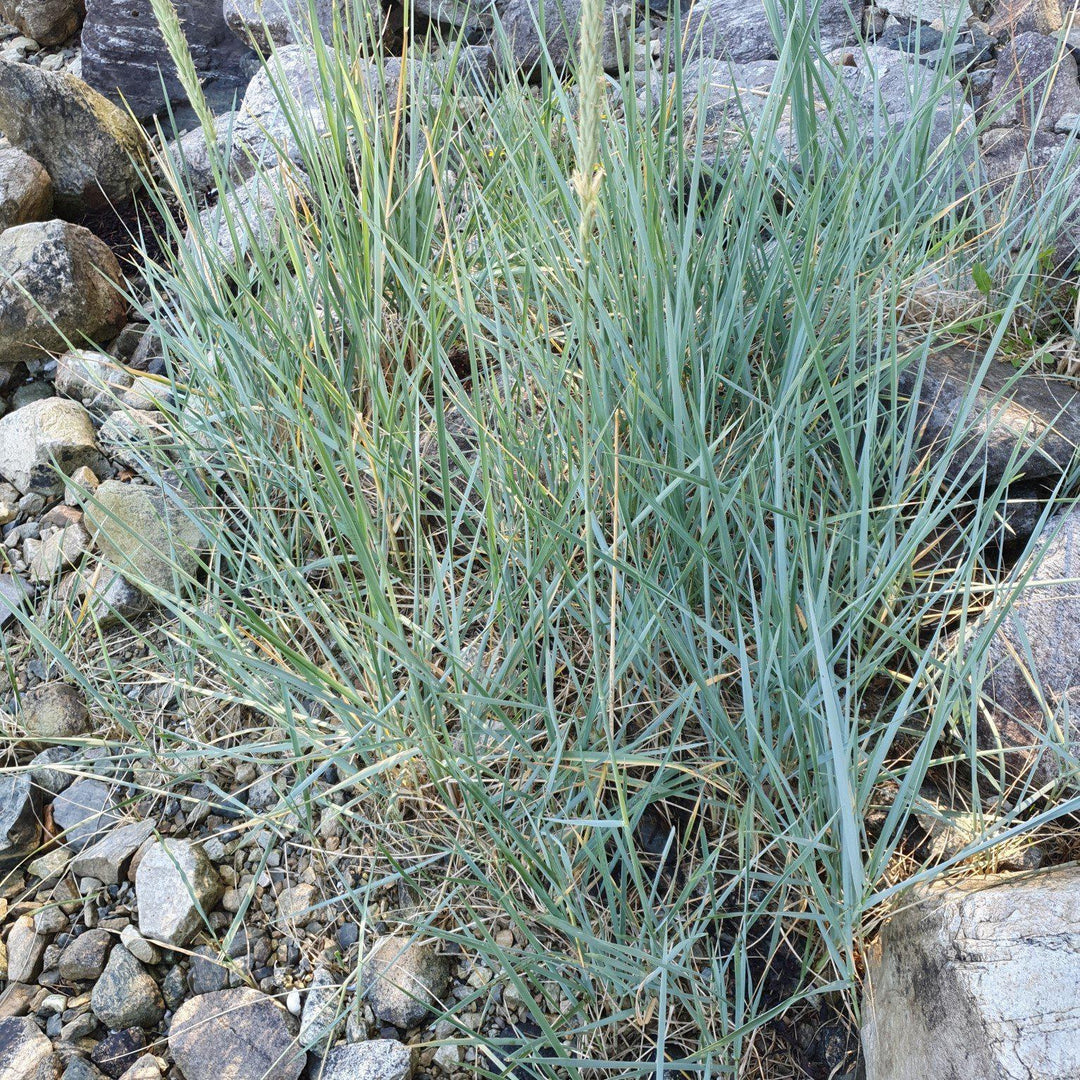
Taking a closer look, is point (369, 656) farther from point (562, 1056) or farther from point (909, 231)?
point (909, 231)

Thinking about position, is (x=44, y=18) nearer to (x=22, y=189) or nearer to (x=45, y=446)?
(x=22, y=189)

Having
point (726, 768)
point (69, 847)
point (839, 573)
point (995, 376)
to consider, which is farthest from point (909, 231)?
point (69, 847)

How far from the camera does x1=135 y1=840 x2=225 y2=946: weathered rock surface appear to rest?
3.94 feet

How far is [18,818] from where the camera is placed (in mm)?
1342

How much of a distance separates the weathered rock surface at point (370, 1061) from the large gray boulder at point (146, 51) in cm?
327

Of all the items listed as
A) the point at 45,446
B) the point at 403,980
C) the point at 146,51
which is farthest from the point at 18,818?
the point at 146,51

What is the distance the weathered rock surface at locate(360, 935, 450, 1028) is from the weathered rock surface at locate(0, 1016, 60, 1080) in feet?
1.28

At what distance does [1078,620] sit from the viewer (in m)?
1.16

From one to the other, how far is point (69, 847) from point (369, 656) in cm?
60

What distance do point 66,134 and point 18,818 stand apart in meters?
2.08

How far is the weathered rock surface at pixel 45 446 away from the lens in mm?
1839

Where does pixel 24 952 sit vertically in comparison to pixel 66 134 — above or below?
below

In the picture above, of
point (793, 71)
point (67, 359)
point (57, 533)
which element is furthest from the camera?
point (67, 359)

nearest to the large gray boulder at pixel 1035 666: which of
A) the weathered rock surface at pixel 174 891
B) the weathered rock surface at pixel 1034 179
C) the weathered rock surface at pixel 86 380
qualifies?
the weathered rock surface at pixel 1034 179
